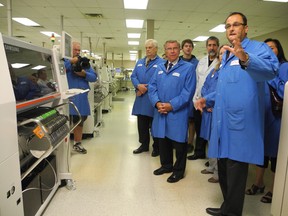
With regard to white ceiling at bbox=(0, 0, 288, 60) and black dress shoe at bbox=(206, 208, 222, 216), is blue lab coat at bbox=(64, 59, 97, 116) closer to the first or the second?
black dress shoe at bbox=(206, 208, 222, 216)

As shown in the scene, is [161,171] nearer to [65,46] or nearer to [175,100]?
[175,100]

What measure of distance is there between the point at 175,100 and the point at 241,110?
890 mm

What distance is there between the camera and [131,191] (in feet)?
7.86

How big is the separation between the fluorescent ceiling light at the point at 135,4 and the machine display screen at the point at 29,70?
3959mm

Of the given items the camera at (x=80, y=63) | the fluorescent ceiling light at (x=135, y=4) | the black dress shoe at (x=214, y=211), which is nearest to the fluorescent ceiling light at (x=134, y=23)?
the fluorescent ceiling light at (x=135, y=4)

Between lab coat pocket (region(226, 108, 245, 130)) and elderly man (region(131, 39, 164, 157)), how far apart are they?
65.1 inches

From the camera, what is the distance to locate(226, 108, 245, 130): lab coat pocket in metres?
1.65

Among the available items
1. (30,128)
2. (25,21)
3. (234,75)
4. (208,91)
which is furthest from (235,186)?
(25,21)

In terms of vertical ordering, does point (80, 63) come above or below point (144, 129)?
above

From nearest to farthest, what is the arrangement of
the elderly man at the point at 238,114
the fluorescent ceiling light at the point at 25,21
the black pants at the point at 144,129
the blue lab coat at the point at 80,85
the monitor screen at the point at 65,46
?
the elderly man at the point at 238,114 → the monitor screen at the point at 65,46 → the blue lab coat at the point at 80,85 → the black pants at the point at 144,129 → the fluorescent ceiling light at the point at 25,21

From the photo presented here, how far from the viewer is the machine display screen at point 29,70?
1.46 metres

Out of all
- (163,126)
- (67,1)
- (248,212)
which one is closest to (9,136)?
(163,126)

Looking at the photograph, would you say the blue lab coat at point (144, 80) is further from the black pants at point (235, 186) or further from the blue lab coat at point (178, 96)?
the black pants at point (235, 186)

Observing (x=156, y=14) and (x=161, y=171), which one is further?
(x=156, y=14)
